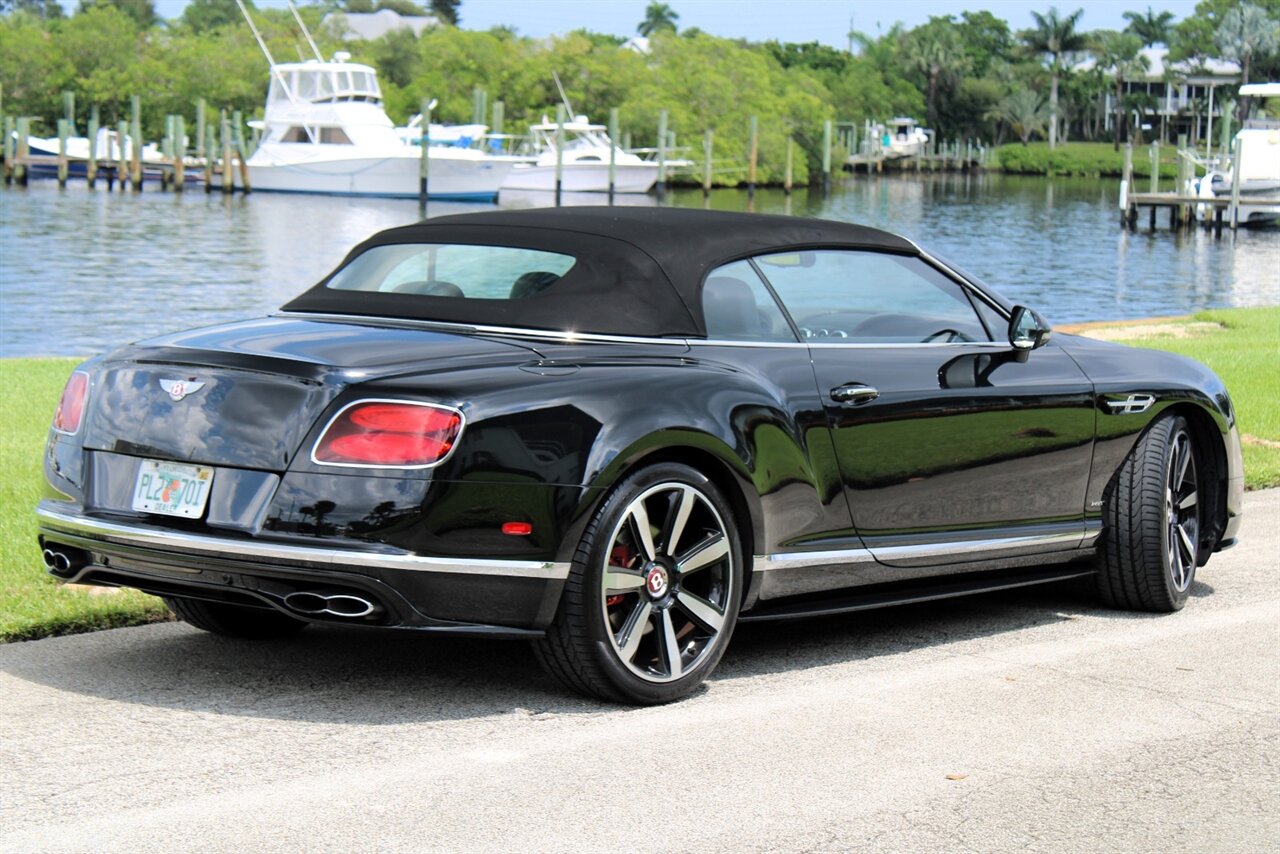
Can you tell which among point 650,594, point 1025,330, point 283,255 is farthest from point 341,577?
point 283,255

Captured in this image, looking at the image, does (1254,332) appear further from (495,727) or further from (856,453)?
(495,727)

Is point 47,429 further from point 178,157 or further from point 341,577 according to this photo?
point 178,157

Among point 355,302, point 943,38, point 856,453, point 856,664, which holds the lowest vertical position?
point 856,664

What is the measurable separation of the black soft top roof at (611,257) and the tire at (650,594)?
0.63 metres

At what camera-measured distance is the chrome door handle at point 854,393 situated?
5980 mm

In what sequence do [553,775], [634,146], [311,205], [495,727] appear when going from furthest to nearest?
[634,146]
[311,205]
[495,727]
[553,775]

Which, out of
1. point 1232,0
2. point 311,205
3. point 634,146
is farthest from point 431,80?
point 1232,0

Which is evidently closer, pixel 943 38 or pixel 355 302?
pixel 355 302

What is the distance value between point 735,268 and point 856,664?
1356 millimetres

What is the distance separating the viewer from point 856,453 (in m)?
6.02

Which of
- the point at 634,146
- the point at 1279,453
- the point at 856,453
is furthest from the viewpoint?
the point at 634,146

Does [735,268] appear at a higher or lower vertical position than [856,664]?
higher

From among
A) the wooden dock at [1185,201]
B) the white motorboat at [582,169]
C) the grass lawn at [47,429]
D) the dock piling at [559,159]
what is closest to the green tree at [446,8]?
the white motorboat at [582,169]

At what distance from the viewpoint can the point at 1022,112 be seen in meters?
166
